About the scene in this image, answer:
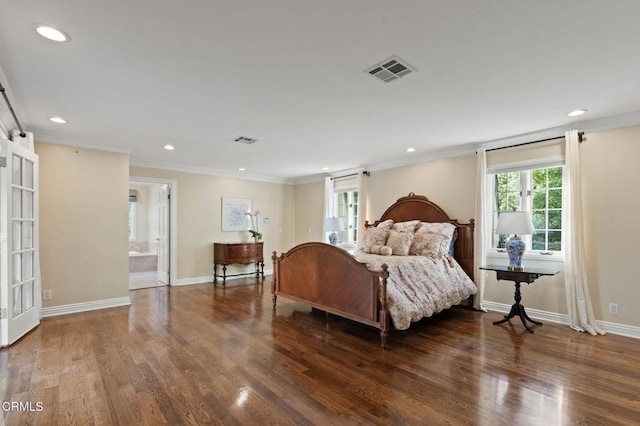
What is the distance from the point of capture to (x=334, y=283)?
3.81 m

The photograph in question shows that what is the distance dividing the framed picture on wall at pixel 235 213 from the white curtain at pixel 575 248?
19.4 feet

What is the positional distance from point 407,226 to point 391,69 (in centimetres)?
309

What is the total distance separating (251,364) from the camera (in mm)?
2752

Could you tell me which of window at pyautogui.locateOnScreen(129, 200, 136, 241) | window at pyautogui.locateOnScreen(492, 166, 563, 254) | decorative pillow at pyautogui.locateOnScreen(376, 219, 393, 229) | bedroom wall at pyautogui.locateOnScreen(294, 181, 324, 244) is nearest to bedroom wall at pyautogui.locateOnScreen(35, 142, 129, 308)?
bedroom wall at pyautogui.locateOnScreen(294, 181, 324, 244)

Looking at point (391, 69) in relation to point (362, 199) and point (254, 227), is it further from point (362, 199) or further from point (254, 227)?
point (254, 227)

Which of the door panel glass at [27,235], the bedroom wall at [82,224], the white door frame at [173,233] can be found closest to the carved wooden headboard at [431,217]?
the white door frame at [173,233]

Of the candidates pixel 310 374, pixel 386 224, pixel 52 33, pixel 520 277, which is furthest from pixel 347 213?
pixel 52 33

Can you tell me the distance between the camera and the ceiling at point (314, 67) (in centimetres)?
179

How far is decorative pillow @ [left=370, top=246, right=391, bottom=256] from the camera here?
458 centimetres

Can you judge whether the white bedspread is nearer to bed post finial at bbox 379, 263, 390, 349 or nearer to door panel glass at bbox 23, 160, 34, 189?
bed post finial at bbox 379, 263, 390, 349

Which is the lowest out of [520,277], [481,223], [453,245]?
[520,277]

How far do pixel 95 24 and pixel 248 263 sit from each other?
18.5ft

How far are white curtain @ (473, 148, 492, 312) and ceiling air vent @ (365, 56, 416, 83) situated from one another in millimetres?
2707

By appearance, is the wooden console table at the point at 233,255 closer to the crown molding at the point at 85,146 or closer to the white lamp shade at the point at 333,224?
the white lamp shade at the point at 333,224
